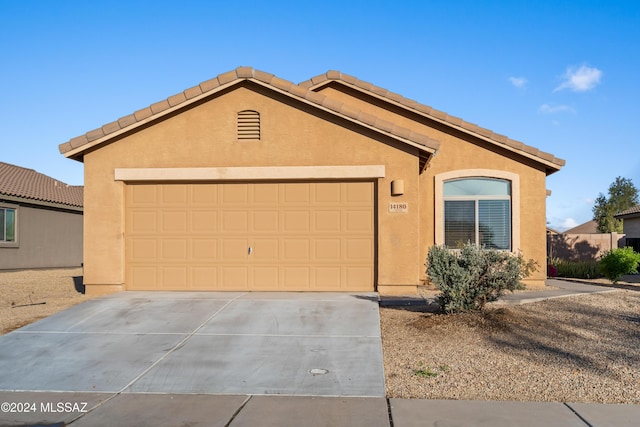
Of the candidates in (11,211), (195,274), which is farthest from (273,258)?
(11,211)

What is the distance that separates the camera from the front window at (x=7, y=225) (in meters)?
21.3

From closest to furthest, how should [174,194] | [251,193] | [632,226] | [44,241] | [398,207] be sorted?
[398,207], [251,193], [174,194], [44,241], [632,226]

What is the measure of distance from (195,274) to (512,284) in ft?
22.2

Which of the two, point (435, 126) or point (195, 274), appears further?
point (435, 126)

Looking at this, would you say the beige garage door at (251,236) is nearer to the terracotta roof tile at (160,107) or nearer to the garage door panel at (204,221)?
the garage door panel at (204,221)

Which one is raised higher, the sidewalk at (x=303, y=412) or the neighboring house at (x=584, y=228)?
the neighboring house at (x=584, y=228)

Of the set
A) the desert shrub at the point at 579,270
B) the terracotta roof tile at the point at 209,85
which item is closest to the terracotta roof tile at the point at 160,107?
the terracotta roof tile at the point at 209,85

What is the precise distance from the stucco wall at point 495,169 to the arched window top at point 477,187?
32 centimetres

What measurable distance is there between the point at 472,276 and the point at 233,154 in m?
5.88

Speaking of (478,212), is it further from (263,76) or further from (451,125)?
(263,76)

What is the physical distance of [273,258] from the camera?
12336mm

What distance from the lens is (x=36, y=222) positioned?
23.5 metres

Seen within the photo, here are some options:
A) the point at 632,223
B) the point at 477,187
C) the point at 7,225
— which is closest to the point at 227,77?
the point at 477,187

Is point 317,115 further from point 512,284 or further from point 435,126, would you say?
point 512,284
